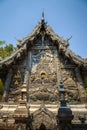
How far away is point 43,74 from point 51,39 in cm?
257

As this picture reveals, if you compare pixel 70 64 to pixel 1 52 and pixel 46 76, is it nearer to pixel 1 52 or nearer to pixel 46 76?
pixel 46 76

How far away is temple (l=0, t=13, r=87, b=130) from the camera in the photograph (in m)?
10.2

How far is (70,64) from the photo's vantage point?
12047 mm

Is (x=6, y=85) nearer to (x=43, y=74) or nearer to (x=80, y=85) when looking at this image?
(x=43, y=74)

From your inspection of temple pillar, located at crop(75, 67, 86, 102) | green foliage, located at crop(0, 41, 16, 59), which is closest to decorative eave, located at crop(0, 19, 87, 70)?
temple pillar, located at crop(75, 67, 86, 102)

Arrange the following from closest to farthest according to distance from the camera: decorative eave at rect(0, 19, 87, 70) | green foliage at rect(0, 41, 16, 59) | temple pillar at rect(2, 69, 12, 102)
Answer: temple pillar at rect(2, 69, 12, 102) → decorative eave at rect(0, 19, 87, 70) → green foliage at rect(0, 41, 16, 59)

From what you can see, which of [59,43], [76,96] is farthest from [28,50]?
[76,96]

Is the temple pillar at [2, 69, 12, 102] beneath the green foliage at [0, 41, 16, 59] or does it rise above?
beneath

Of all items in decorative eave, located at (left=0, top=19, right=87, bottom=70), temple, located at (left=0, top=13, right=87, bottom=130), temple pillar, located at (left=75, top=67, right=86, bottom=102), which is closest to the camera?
temple, located at (left=0, top=13, right=87, bottom=130)

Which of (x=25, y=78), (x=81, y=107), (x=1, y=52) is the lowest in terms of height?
(x=81, y=107)

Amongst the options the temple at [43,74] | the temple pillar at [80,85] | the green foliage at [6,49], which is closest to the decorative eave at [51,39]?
the temple at [43,74]

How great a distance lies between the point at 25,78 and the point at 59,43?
305 centimetres

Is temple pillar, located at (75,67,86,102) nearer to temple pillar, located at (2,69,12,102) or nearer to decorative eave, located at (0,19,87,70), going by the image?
decorative eave, located at (0,19,87,70)

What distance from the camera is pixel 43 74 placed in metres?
11.8
